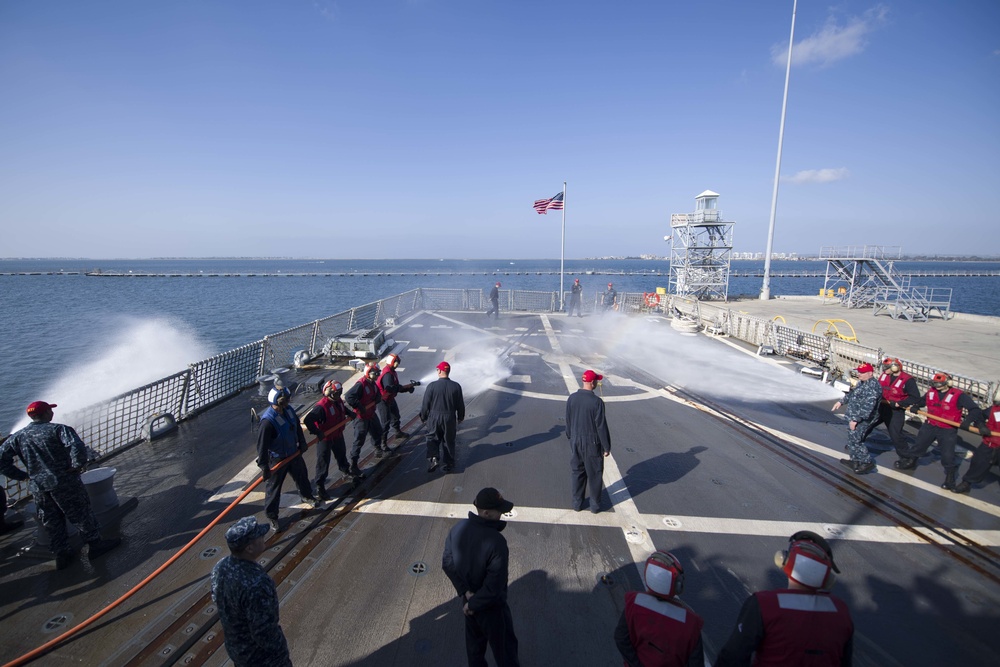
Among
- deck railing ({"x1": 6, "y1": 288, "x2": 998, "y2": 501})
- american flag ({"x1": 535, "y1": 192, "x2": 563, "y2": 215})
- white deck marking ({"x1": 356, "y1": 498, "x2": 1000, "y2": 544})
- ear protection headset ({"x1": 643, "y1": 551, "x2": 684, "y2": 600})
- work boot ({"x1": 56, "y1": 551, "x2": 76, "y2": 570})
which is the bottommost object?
white deck marking ({"x1": 356, "y1": 498, "x2": 1000, "y2": 544})

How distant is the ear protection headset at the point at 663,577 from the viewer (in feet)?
8.22

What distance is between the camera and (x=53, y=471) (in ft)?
15.9

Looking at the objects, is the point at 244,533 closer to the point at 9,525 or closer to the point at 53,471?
the point at 53,471

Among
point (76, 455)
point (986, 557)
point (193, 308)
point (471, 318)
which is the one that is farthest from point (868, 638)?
point (193, 308)

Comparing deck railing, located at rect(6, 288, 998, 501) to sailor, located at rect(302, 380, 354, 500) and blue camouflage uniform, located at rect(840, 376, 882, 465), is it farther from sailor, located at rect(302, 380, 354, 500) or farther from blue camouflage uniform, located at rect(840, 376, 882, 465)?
blue camouflage uniform, located at rect(840, 376, 882, 465)

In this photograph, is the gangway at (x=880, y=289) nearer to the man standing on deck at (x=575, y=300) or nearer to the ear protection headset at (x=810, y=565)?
the man standing on deck at (x=575, y=300)

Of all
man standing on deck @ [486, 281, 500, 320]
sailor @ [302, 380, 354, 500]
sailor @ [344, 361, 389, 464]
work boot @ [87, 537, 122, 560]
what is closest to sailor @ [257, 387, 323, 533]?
sailor @ [302, 380, 354, 500]

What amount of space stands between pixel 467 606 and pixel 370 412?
4.60 metres

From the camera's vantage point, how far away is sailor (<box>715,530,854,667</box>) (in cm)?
245

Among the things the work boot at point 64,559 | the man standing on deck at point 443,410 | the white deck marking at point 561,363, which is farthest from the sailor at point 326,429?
the white deck marking at point 561,363

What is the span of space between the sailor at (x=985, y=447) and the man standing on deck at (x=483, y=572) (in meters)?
7.90

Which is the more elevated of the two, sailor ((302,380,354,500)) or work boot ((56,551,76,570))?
sailor ((302,380,354,500))

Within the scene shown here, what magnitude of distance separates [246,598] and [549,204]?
28771mm

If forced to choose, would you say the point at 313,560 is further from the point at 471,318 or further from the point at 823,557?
the point at 471,318
